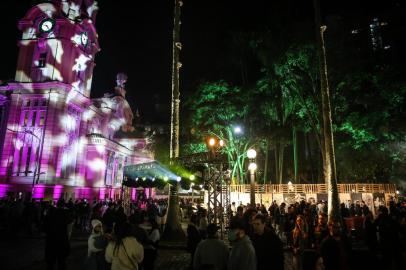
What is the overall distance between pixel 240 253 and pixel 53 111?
1301 inches

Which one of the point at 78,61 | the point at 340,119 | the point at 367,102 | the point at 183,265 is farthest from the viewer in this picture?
the point at 78,61

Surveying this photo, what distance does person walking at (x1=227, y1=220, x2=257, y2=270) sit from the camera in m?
4.35

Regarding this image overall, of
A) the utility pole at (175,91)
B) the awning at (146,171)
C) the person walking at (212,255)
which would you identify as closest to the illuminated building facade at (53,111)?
the awning at (146,171)

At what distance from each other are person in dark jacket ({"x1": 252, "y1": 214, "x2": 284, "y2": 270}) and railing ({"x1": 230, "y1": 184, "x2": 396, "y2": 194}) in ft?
67.7

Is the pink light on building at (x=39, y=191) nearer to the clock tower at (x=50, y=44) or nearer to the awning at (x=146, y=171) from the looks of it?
the clock tower at (x=50, y=44)

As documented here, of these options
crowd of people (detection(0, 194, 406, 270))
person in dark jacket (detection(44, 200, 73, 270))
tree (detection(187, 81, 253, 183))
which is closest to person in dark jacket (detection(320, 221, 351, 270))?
crowd of people (detection(0, 194, 406, 270))

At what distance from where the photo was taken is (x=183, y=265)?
1048 cm

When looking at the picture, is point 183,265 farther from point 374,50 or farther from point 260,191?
point 374,50

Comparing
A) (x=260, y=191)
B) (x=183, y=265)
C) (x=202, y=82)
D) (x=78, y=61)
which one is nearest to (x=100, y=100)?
(x=78, y=61)

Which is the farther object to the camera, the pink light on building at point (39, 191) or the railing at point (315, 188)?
the pink light on building at point (39, 191)

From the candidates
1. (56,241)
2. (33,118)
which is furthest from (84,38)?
(56,241)

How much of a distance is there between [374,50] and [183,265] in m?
23.0

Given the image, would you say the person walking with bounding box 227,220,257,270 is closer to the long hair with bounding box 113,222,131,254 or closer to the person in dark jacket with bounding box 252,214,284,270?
the person in dark jacket with bounding box 252,214,284,270

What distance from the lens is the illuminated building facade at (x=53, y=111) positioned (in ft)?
104
